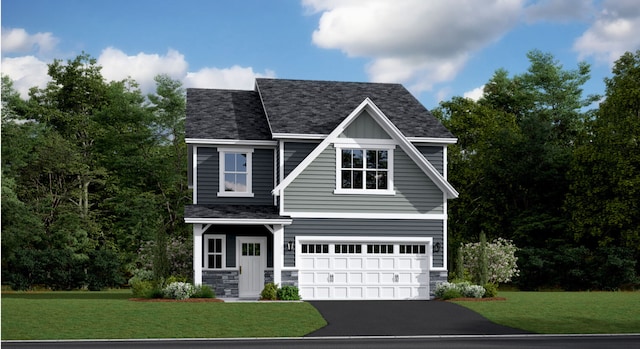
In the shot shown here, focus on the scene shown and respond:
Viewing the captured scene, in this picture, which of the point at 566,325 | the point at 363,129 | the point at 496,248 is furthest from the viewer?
the point at 496,248

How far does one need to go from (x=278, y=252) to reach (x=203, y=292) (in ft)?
10.4

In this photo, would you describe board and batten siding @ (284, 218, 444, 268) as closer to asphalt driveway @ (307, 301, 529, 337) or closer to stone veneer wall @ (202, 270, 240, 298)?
stone veneer wall @ (202, 270, 240, 298)

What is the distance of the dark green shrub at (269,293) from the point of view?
30.0 m

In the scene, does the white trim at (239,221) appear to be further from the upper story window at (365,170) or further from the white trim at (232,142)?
the white trim at (232,142)

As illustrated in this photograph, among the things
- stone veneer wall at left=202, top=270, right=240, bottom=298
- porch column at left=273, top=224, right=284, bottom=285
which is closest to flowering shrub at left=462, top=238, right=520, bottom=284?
porch column at left=273, top=224, right=284, bottom=285

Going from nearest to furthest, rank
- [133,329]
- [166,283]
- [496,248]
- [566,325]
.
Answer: [133,329] → [566,325] → [166,283] → [496,248]

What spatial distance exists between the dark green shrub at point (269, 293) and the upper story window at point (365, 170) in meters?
4.61

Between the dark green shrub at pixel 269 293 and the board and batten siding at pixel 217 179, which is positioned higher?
the board and batten siding at pixel 217 179

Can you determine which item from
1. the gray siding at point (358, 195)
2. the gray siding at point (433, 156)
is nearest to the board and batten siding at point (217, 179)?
the gray siding at point (358, 195)

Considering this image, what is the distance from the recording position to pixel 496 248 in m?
40.3

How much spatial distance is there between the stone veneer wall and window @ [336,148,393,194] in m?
5.49

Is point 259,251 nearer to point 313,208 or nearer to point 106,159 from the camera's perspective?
point 313,208

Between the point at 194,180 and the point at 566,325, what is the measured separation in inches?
620

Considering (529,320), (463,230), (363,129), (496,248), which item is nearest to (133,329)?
(529,320)
